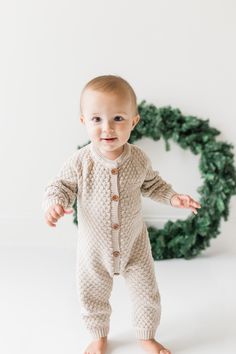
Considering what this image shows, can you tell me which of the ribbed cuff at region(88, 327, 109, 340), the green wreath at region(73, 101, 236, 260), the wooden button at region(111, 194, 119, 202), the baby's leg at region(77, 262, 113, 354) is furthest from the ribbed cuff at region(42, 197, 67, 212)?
the green wreath at region(73, 101, 236, 260)

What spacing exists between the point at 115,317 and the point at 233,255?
2.21 ft

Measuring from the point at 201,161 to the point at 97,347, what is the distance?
847 mm

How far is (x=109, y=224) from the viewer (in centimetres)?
120

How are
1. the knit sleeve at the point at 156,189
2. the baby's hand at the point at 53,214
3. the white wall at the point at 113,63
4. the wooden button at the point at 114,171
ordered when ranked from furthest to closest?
the white wall at the point at 113,63
the knit sleeve at the point at 156,189
the wooden button at the point at 114,171
the baby's hand at the point at 53,214

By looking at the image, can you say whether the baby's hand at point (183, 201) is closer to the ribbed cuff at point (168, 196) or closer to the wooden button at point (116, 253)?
the ribbed cuff at point (168, 196)

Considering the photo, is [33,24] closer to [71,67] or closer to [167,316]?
[71,67]

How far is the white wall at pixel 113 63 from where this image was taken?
178cm

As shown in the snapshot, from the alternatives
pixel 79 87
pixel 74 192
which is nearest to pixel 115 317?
pixel 74 192

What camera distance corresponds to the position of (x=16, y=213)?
2.03 m

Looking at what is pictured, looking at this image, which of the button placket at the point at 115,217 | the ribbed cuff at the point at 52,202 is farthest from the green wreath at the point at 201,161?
the ribbed cuff at the point at 52,202

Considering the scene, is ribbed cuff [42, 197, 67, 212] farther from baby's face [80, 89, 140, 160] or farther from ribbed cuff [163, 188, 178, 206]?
ribbed cuff [163, 188, 178, 206]

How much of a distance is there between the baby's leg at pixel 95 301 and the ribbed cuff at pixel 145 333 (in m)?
0.09

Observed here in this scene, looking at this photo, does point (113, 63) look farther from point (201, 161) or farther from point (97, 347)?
point (97, 347)

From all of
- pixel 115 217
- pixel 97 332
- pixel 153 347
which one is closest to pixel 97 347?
pixel 97 332
